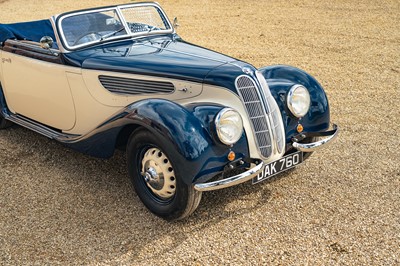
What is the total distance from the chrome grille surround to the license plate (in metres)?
0.09

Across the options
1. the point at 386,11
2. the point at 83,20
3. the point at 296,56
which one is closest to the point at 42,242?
the point at 83,20

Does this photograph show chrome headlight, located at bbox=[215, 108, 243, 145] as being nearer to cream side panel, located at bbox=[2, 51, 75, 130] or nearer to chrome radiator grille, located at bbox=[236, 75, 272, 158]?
chrome radiator grille, located at bbox=[236, 75, 272, 158]

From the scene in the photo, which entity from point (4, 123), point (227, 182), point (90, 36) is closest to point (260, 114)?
point (227, 182)

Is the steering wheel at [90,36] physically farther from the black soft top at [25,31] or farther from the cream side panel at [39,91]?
the black soft top at [25,31]

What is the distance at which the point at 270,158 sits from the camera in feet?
13.8

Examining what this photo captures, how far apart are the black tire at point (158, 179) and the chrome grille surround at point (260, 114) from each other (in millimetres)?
758

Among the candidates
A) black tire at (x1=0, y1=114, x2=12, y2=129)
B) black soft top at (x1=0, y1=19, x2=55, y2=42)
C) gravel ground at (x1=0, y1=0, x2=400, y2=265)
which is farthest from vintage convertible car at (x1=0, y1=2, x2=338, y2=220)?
black tire at (x1=0, y1=114, x2=12, y2=129)

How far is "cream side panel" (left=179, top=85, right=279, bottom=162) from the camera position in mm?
4136

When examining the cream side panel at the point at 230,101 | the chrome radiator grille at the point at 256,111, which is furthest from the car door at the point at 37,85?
the chrome radiator grille at the point at 256,111

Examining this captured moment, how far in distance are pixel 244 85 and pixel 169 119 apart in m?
0.80

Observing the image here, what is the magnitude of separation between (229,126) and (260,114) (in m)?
0.43

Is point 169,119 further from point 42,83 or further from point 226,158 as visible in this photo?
point 42,83

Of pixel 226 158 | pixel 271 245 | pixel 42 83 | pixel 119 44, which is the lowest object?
pixel 271 245

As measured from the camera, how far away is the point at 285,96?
4.52m
